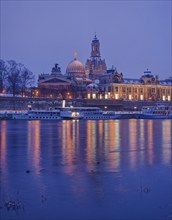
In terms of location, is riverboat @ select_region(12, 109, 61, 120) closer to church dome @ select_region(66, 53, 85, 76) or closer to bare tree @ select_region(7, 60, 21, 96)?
bare tree @ select_region(7, 60, 21, 96)

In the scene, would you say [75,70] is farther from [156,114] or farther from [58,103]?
[156,114]

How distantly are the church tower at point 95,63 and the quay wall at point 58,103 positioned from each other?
18.2 metres

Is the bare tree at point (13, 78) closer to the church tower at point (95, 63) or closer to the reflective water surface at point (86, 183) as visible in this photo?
the church tower at point (95, 63)

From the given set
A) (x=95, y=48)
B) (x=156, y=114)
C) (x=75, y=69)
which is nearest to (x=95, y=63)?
(x=95, y=48)

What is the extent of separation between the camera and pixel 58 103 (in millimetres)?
82312

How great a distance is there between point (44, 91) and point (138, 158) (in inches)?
2881

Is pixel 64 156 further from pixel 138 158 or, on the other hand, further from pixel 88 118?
pixel 88 118

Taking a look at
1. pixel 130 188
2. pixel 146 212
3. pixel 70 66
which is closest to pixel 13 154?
pixel 130 188

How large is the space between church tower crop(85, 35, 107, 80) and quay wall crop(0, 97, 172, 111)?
18.2 metres

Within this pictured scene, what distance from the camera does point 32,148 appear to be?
25.0 metres

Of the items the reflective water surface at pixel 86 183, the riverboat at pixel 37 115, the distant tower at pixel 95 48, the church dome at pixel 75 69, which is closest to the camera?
the reflective water surface at pixel 86 183

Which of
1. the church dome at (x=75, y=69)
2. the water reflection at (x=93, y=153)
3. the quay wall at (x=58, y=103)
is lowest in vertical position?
the water reflection at (x=93, y=153)

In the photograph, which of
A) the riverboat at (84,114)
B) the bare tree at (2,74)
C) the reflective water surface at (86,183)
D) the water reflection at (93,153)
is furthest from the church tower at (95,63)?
the reflective water surface at (86,183)

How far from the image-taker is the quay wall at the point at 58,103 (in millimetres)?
75606
